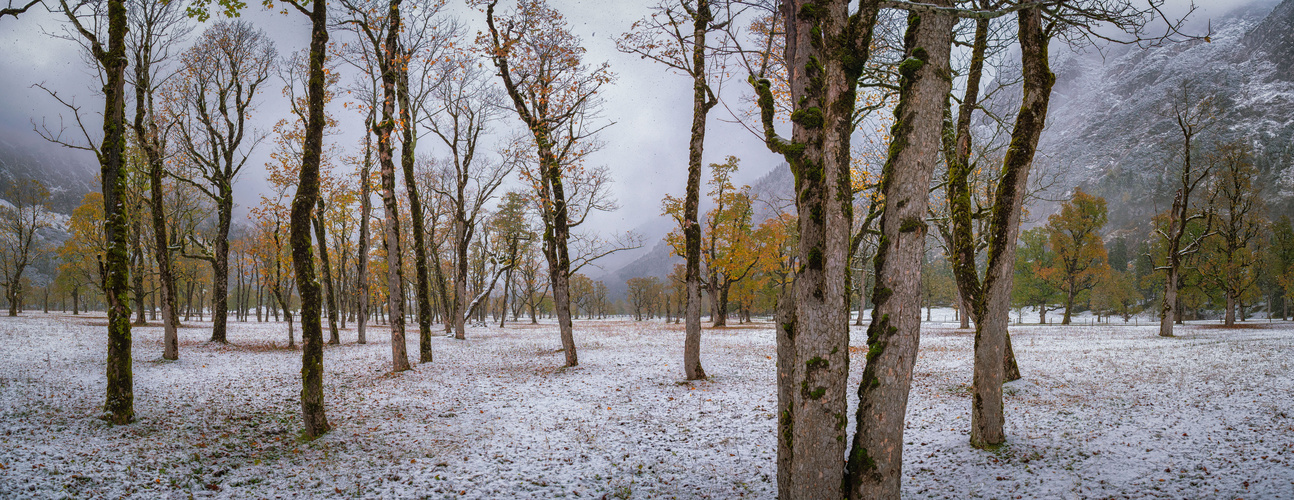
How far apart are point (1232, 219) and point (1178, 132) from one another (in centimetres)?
12756

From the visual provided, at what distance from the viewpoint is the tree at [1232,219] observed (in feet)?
80.9

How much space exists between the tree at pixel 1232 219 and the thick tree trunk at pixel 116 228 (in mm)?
35630

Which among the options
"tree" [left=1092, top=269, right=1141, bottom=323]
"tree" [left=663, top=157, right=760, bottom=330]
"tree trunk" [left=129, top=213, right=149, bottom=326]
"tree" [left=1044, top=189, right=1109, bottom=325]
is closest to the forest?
"tree trunk" [left=129, top=213, right=149, bottom=326]

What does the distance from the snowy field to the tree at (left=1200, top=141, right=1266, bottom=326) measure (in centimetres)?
1969

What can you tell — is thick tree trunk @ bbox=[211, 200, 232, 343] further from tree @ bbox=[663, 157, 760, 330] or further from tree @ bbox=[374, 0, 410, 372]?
tree @ bbox=[663, 157, 760, 330]

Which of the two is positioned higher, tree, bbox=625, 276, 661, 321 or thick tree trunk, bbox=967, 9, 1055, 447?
thick tree trunk, bbox=967, 9, 1055, 447

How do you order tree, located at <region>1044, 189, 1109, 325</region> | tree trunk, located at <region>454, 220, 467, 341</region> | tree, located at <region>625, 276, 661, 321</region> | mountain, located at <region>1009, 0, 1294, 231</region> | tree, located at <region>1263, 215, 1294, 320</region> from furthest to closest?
mountain, located at <region>1009, 0, 1294, 231</region> < tree, located at <region>625, 276, 661, 321</region> < tree, located at <region>1263, 215, 1294, 320</region> < tree, located at <region>1044, 189, 1109, 325</region> < tree trunk, located at <region>454, 220, 467, 341</region>

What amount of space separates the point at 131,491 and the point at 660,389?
8.04 meters

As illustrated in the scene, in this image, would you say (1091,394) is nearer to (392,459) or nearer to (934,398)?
(934,398)

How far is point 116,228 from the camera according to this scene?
24.6 feet

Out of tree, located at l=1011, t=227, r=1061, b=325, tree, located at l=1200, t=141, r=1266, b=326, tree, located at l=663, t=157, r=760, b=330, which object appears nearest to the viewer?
tree, located at l=1200, t=141, r=1266, b=326

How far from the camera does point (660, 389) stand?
418 inches

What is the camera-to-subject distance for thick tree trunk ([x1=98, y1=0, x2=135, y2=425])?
7219mm

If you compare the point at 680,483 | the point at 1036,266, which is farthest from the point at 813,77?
the point at 1036,266
